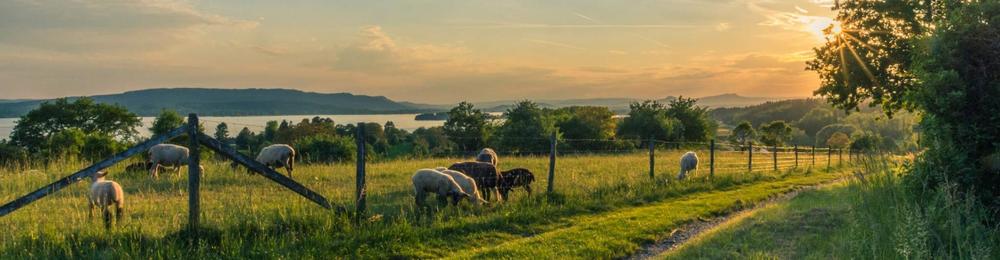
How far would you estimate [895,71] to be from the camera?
20.3 m

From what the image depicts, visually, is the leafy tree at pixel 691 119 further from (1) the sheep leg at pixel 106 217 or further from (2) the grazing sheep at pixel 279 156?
(1) the sheep leg at pixel 106 217

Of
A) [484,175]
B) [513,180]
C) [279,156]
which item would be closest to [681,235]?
[513,180]

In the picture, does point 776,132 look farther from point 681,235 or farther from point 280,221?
point 280,221

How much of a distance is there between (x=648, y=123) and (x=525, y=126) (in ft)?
57.6

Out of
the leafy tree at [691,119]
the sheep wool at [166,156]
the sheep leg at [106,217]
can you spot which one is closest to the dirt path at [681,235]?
the sheep leg at [106,217]

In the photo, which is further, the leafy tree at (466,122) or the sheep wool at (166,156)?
the leafy tree at (466,122)

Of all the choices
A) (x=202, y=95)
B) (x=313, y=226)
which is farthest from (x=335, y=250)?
(x=202, y=95)

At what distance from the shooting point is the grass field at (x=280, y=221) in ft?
26.1

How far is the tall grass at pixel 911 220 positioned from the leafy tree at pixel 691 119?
61558 millimetres

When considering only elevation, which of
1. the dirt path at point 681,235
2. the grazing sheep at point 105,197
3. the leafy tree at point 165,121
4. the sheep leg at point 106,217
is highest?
the leafy tree at point 165,121

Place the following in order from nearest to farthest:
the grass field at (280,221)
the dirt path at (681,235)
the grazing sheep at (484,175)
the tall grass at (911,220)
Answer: the tall grass at (911,220)
the grass field at (280,221)
the dirt path at (681,235)
the grazing sheep at (484,175)

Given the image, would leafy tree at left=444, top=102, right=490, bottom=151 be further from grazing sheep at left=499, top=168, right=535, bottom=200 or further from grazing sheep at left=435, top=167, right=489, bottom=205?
grazing sheep at left=435, top=167, right=489, bottom=205

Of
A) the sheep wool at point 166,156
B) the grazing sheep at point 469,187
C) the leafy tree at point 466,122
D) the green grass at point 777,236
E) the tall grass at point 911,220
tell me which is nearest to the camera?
the tall grass at point 911,220

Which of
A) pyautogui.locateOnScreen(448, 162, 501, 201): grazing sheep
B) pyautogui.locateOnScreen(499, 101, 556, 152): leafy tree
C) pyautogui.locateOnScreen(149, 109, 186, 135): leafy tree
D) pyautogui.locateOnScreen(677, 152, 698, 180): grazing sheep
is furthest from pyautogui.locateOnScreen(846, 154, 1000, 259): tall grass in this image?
pyautogui.locateOnScreen(149, 109, 186, 135): leafy tree
